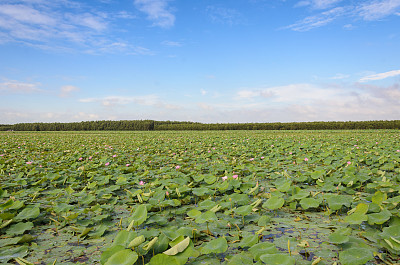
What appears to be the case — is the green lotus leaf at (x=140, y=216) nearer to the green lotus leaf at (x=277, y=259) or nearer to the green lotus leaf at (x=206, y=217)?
the green lotus leaf at (x=206, y=217)

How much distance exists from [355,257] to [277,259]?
1.35 feet

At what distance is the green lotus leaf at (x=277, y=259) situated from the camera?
1116 mm

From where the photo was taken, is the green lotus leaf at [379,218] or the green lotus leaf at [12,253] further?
the green lotus leaf at [379,218]

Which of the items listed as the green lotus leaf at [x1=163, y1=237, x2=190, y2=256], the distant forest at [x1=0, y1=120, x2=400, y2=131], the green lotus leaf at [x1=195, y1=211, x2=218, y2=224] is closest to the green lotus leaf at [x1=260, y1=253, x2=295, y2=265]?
Answer: the green lotus leaf at [x1=163, y1=237, x2=190, y2=256]

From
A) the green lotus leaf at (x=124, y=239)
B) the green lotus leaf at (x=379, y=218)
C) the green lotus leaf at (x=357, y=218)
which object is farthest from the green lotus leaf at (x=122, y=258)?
the green lotus leaf at (x=379, y=218)

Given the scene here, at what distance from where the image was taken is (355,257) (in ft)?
3.97

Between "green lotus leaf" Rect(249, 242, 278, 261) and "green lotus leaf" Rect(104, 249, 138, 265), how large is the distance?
58cm

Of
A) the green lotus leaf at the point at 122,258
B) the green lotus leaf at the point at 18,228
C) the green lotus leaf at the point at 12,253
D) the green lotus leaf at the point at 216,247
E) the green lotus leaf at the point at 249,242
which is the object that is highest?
the green lotus leaf at the point at 122,258

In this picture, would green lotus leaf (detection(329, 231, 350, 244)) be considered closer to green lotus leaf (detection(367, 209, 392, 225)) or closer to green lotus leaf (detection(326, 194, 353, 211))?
green lotus leaf (detection(367, 209, 392, 225))

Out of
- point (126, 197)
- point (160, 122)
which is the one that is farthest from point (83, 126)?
point (126, 197)

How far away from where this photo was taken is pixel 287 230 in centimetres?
171

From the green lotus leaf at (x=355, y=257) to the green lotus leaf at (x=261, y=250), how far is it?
0.32 metres

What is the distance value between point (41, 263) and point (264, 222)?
Result: 1.38m

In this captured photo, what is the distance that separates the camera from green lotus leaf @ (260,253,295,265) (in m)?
1.12
